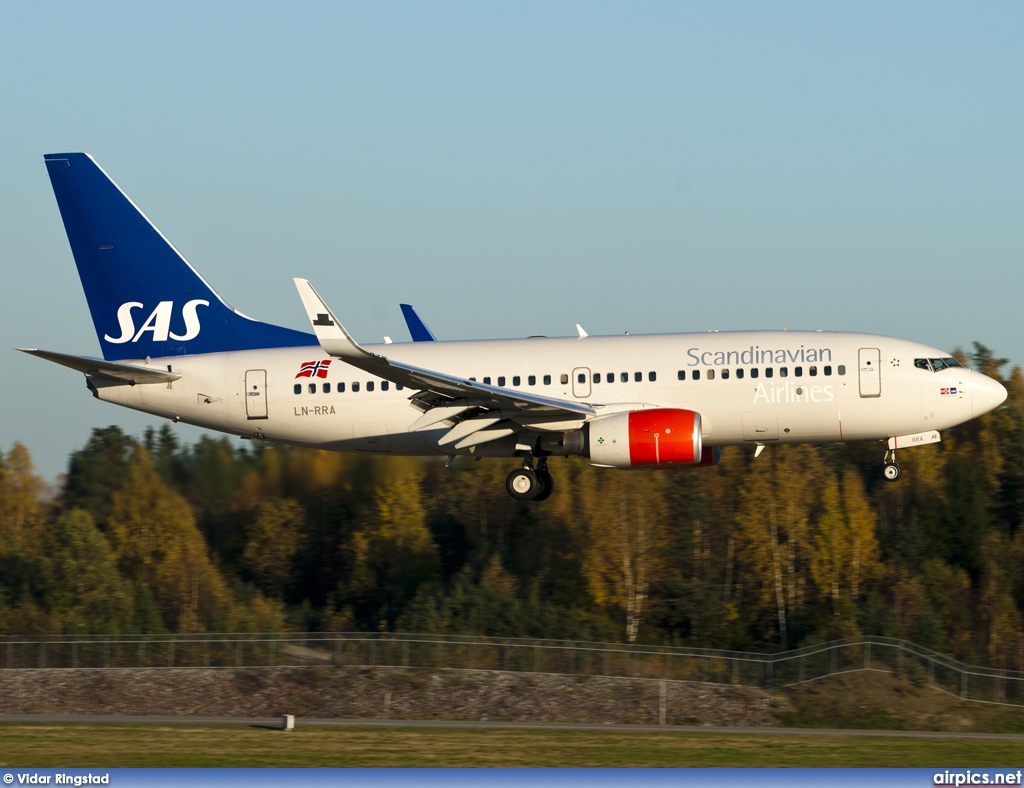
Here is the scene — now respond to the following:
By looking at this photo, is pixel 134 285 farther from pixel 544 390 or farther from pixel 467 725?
pixel 467 725

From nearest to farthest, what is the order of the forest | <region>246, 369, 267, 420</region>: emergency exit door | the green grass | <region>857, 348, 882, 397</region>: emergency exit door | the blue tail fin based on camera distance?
1. the green grass
2. <region>857, 348, 882, 397</region>: emergency exit door
3. <region>246, 369, 267, 420</region>: emergency exit door
4. the blue tail fin
5. the forest

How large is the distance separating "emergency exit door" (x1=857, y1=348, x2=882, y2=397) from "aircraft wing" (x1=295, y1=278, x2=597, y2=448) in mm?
7335

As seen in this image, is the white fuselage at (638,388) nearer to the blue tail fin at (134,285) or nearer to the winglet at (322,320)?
the blue tail fin at (134,285)

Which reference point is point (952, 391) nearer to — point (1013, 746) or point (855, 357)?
point (855, 357)

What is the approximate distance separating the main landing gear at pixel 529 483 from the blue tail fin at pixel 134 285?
7.33 metres

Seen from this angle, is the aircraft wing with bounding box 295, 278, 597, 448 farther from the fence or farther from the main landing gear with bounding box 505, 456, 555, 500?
the fence

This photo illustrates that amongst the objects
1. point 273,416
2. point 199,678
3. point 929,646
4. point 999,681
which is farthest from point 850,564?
point 273,416

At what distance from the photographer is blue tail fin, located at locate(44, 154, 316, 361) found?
4197 centimetres

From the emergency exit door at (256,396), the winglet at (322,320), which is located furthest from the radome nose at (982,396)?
the emergency exit door at (256,396)

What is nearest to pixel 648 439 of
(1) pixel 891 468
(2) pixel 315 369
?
(1) pixel 891 468

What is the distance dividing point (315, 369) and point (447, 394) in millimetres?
4908

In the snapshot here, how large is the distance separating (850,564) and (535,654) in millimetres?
40536

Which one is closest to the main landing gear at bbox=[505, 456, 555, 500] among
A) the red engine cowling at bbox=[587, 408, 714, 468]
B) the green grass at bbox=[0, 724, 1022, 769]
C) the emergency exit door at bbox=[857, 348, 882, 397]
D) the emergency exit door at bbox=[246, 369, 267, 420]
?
the red engine cowling at bbox=[587, 408, 714, 468]

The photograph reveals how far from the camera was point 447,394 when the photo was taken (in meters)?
37.1
